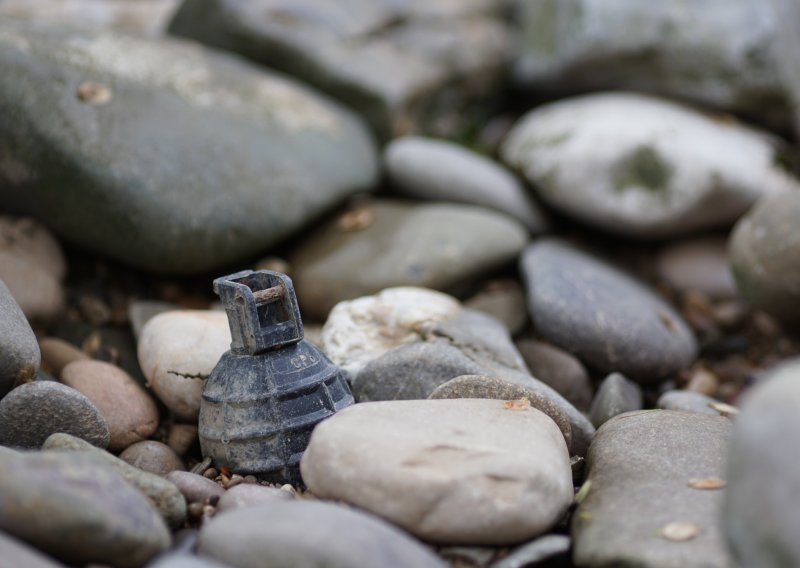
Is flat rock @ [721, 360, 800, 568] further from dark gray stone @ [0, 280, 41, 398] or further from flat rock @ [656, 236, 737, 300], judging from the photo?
flat rock @ [656, 236, 737, 300]

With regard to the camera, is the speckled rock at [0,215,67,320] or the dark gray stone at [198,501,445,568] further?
the speckled rock at [0,215,67,320]

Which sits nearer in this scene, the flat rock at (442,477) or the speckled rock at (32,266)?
the flat rock at (442,477)

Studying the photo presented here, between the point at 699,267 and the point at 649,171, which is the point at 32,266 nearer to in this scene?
the point at 649,171

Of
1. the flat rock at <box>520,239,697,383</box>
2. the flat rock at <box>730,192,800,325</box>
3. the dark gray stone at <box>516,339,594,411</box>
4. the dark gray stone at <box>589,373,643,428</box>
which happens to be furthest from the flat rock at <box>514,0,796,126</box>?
the dark gray stone at <box>589,373,643,428</box>

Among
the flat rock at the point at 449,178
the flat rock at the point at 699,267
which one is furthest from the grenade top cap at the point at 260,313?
the flat rock at the point at 699,267

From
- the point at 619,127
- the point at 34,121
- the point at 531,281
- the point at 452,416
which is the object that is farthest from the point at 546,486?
the point at 619,127

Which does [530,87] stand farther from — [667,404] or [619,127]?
[667,404]

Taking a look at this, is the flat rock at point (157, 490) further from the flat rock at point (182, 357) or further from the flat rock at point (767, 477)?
the flat rock at point (767, 477)
